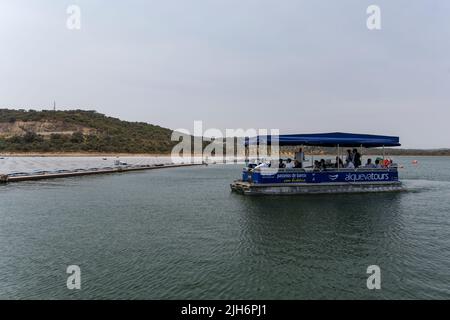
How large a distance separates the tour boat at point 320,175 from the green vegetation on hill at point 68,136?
84113mm

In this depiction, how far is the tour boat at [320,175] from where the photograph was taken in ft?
82.4

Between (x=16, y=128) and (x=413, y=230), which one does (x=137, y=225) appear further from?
(x=16, y=128)

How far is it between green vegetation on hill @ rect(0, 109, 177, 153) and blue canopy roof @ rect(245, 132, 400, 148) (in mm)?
84581

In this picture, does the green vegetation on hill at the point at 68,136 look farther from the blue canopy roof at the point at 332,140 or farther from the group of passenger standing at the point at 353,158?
the group of passenger standing at the point at 353,158

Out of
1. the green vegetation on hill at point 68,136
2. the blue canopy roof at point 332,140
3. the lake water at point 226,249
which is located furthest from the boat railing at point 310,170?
the green vegetation on hill at point 68,136

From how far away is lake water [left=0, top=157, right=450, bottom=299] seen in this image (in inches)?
343

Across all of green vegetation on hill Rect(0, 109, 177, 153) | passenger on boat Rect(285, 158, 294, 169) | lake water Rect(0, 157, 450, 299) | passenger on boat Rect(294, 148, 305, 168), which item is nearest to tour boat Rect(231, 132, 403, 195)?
passenger on boat Rect(285, 158, 294, 169)

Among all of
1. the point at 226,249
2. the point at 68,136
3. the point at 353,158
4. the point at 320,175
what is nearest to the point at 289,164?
the point at 320,175

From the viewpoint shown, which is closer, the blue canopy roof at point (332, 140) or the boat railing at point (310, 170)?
the boat railing at point (310, 170)

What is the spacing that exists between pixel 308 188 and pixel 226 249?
15.0m

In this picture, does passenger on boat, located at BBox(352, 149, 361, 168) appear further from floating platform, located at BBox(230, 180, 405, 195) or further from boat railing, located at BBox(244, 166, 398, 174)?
floating platform, located at BBox(230, 180, 405, 195)

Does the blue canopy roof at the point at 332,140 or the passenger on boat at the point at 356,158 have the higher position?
the blue canopy roof at the point at 332,140
